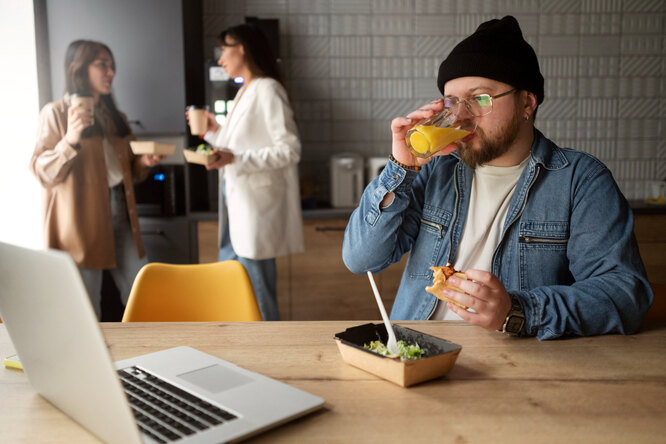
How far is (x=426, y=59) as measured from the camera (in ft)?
13.3

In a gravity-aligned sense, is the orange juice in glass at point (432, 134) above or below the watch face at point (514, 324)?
above

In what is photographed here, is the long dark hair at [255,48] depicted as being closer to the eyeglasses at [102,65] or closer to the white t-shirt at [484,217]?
the eyeglasses at [102,65]

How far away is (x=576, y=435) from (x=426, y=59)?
3.50m

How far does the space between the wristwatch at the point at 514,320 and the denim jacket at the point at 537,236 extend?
0.10 ft

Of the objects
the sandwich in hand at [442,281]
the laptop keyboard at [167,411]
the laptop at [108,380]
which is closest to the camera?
the laptop at [108,380]

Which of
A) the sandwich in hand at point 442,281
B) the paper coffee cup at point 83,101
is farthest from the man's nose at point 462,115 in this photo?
the paper coffee cup at point 83,101

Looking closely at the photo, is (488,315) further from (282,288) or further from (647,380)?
(282,288)

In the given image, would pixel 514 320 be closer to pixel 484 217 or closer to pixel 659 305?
pixel 484 217

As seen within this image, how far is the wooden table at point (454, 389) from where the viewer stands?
871 millimetres

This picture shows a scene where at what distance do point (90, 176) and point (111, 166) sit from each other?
136 mm

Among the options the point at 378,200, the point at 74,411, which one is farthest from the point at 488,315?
the point at 74,411

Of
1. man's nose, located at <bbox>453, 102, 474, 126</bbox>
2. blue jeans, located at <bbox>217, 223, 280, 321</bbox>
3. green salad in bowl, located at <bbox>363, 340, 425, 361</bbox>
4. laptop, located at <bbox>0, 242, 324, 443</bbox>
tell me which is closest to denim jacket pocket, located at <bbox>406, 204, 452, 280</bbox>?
man's nose, located at <bbox>453, 102, 474, 126</bbox>

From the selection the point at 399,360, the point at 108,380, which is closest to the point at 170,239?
the point at 399,360

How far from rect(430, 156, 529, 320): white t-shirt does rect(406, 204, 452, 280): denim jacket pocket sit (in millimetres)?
67
